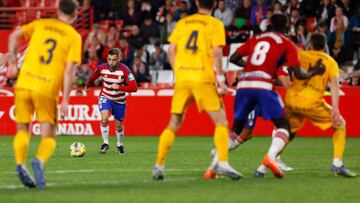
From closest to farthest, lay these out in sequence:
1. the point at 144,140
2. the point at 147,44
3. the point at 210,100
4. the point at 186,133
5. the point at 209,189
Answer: the point at 209,189 → the point at 210,100 → the point at 144,140 → the point at 186,133 → the point at 147,44

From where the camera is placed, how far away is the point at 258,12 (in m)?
28.5

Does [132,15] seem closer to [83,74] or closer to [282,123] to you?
[83,74]

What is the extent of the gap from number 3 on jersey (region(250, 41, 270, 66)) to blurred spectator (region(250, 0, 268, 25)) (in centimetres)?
1526

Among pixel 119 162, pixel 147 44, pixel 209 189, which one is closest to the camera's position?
pixel 209 189

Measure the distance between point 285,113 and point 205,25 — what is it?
168 cm

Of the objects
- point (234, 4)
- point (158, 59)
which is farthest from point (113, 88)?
point (234, 4)

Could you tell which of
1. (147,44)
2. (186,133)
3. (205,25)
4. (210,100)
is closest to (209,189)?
(210,100)

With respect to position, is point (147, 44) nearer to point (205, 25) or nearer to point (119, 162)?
point (119, 162)


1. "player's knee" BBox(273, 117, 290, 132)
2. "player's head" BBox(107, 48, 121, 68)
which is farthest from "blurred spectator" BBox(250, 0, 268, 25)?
"player's knee" BBox(273, 117, 290, 132)

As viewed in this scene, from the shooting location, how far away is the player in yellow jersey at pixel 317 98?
44.5 feet

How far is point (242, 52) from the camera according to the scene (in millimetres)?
13219

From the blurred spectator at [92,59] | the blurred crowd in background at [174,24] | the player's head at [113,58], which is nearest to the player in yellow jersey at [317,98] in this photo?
the player's head at [113,58]

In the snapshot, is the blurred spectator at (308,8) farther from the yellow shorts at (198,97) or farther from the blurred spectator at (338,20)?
the yellow shorts at (198,97)

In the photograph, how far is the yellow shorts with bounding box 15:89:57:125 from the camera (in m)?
11.6
